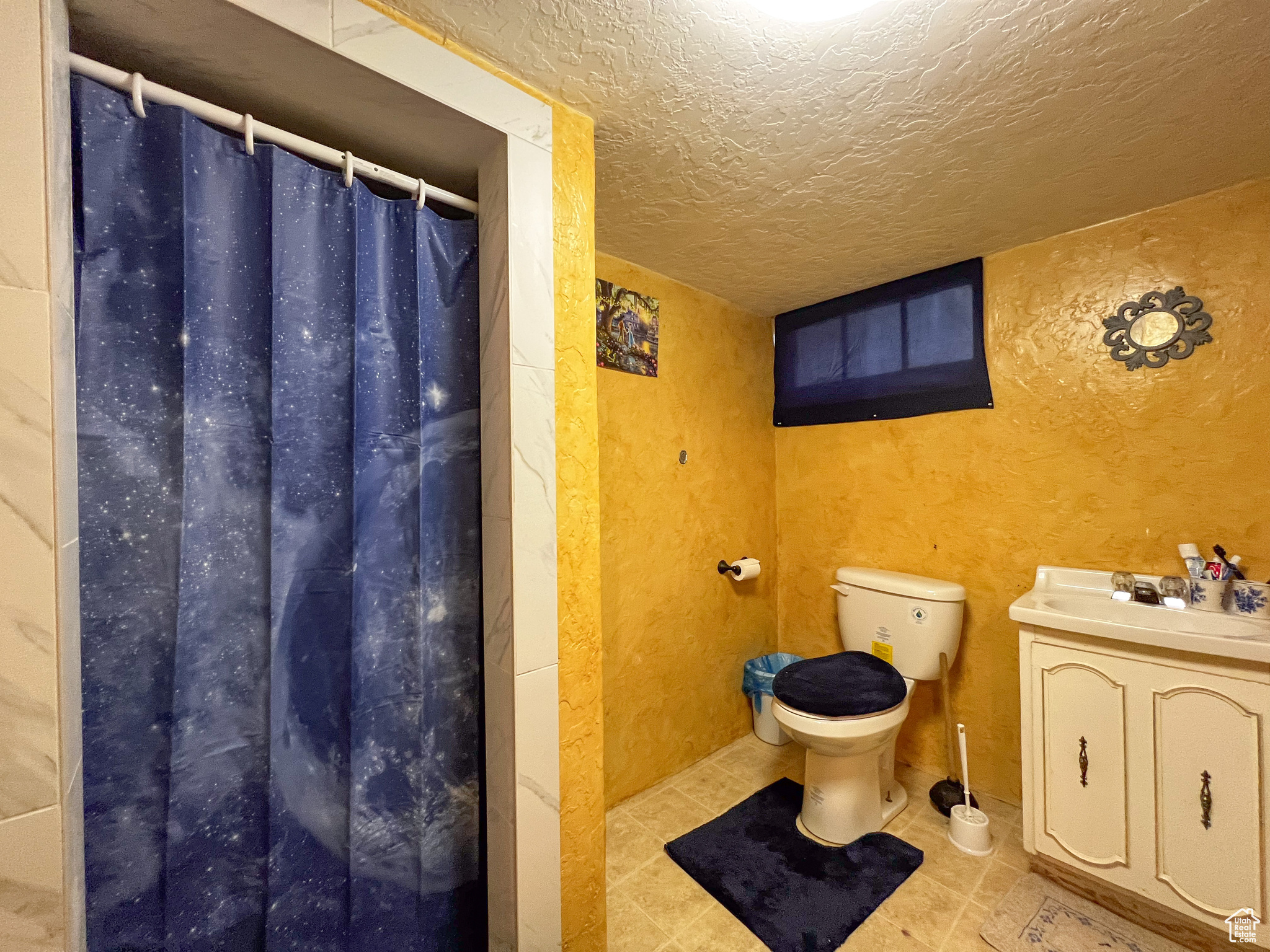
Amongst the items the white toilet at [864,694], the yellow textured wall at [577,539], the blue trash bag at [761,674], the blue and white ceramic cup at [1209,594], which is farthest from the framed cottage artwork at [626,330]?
the blue and white ceramic cup at [1209,594]

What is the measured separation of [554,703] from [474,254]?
39.8 inches

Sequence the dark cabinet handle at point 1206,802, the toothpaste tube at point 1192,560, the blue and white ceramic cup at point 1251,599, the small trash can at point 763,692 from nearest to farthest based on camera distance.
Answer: the dark cabinet handle at point 1206,802 < the blue and white ceramic cup at point 1251,599 < the toothpaste tube at point 1192,560 < the small trash can at point 763,692

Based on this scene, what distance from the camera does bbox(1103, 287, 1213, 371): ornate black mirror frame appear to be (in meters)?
1.44

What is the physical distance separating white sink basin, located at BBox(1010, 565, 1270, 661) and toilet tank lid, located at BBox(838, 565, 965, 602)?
0.24 m

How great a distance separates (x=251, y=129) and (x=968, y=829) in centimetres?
259

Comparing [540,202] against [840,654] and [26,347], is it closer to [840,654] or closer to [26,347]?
[26,347]

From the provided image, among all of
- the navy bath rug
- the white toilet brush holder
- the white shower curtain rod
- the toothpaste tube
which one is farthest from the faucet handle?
the white shower curtain rod

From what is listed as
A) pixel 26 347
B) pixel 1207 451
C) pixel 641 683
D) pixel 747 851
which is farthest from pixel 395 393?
pixel 1207 451

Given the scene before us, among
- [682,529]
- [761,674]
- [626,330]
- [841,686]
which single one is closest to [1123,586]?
[841,686]

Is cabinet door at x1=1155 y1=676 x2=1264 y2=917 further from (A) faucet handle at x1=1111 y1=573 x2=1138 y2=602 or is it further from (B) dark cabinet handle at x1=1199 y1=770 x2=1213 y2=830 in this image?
(A) faucet handle at x1=1111 y1=573 x2=1138 y2=602

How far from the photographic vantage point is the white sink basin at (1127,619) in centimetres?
112

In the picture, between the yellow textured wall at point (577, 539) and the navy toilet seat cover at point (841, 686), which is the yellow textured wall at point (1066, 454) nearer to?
the navy toilet seat cover at point (841, 686)

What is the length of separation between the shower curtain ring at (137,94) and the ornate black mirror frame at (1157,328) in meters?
2.46

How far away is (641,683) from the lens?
6.17 feet
